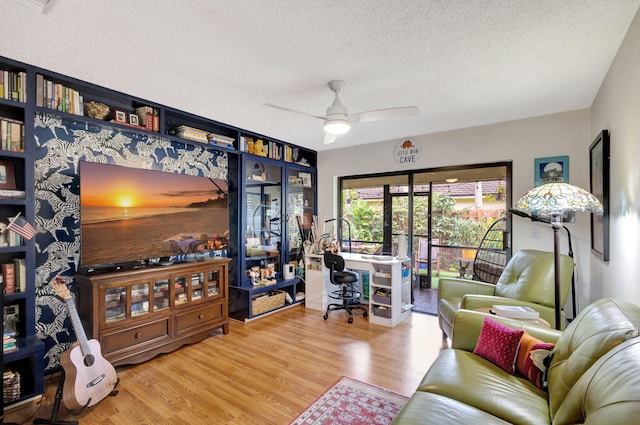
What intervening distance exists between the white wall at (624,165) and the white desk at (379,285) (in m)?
1.89

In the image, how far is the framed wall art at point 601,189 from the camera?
236 centimetres

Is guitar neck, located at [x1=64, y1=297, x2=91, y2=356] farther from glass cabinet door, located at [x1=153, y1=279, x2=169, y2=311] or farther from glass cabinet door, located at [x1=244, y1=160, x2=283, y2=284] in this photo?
glass cabinet door, located at [x1=244, y1=160, x2=283, y2=284]

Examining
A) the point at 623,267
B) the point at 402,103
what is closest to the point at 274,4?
the point at 402,103

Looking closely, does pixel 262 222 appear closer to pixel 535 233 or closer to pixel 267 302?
pixel 267 302

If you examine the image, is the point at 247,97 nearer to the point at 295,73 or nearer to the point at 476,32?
the point at 295,73

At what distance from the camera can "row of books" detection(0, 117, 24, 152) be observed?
218cm

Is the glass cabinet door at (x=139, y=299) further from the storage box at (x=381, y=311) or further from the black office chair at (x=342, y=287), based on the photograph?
the storage box at (x=381, y=311)

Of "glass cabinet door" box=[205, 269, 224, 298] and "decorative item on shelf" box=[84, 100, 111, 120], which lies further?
"glass cabinet door" box=[205, 269, 224, 298]

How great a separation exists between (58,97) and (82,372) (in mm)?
2110

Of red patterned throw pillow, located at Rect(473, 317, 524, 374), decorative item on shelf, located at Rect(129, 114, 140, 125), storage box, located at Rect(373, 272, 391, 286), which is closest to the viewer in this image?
red patterned throw pillow, located at Rect(473, 317, 524, 374)

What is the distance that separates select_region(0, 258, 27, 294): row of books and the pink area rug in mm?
2178

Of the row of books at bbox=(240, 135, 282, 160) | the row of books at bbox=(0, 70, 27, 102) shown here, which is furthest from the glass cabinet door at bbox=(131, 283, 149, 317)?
the row of books at bbox=(240, 135, 282, 160)

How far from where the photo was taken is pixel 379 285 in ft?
12.6

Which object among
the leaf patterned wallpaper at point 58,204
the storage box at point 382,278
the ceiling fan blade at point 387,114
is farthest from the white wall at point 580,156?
the leaf patterned wallpaper at point 58,204
